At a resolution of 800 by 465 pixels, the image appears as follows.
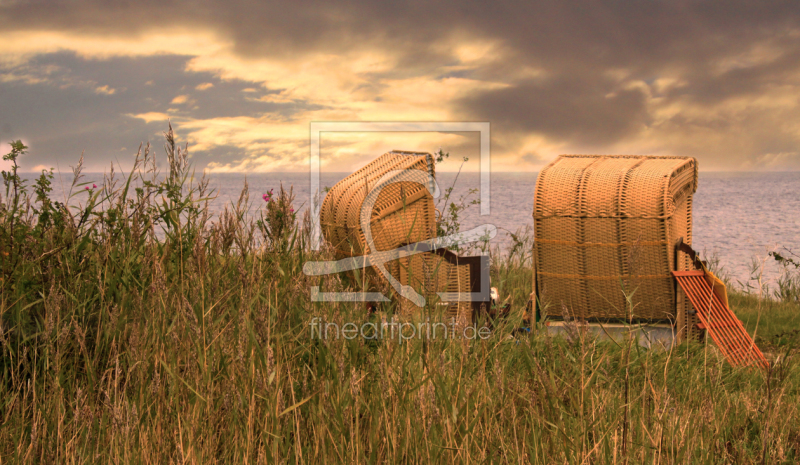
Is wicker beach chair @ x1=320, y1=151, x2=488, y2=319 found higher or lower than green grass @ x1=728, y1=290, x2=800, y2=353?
higher

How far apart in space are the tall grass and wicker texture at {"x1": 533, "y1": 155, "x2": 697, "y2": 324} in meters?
1.71

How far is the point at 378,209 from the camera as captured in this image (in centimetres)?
418

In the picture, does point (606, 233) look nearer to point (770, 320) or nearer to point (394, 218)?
point (394, 218)

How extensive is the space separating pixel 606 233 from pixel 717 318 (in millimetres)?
1116

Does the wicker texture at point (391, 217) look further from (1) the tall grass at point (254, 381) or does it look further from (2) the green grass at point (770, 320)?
(2) the green grass at point (770, 320)

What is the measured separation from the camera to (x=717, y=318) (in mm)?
4410

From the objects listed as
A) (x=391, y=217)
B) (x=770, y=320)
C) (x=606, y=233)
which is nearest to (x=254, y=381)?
(x=391, y=217)

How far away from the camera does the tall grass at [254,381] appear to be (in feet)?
4.78

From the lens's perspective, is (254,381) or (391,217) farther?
(391,217)

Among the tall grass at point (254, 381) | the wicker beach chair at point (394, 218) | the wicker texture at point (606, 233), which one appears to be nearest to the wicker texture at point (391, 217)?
the wicker beach chair at point (394, 218)

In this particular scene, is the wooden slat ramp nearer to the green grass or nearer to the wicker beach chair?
the green grass

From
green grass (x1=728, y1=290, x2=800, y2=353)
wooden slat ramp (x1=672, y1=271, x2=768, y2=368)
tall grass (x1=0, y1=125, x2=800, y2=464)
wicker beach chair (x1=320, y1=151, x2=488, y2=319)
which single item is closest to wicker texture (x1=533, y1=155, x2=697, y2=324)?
wooden slat ramp (x1=672, y1=271, x2=768, y2=368)

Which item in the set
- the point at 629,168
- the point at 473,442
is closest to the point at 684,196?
the point at 629,168

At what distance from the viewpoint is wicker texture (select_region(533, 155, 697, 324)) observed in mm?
4531
